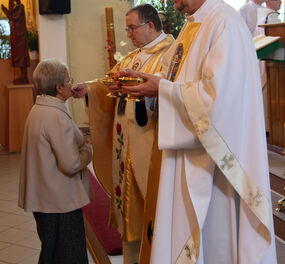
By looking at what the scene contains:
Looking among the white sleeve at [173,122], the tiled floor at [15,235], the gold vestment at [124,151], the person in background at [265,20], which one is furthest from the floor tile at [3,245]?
the person in background at [265,20]

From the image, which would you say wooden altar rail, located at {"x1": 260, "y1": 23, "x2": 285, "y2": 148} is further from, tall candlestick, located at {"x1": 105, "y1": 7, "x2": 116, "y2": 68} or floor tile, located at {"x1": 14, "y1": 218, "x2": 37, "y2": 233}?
tall candlestick, located at {"x1": 105, "y1": 7, "x2": 116, "y2": 68}

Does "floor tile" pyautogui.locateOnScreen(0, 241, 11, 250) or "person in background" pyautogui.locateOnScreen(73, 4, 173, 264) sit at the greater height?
"person in background" pyautogui.locateOnScreen(73, 4, 173, 264)

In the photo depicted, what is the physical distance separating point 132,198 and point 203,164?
4.04 feet

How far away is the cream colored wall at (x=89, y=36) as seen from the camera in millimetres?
8914

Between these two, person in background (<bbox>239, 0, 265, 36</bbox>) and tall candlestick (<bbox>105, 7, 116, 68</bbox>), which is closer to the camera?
person in background (<bbox>239, 0, 265, 36</bbox>)

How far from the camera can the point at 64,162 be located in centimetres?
284

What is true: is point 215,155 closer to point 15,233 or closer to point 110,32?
point 15,233

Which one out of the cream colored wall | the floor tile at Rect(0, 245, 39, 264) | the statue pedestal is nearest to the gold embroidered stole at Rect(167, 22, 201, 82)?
the floor tile at Rect(0, 245, 39, 264)

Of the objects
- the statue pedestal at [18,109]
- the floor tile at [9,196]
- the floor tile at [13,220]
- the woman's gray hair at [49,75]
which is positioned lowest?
the floor tile at [9,196]

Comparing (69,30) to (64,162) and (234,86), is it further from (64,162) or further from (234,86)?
(234,86)

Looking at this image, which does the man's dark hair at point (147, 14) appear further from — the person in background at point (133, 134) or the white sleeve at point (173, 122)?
the white sleeve at point (173, 122)

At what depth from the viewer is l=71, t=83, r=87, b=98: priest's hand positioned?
10.5 ft

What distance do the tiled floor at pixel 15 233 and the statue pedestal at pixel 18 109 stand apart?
1.91 metres

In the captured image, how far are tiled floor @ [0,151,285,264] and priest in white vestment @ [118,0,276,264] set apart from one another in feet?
5.09
